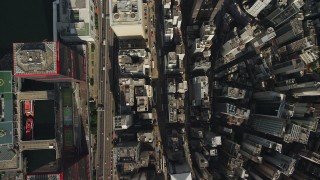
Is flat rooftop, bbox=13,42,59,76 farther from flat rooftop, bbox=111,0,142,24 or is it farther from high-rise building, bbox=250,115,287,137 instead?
high-rise building, bbox=250,115,287,137

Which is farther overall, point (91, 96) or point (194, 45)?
point (91, 96)

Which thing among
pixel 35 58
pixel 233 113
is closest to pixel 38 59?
pixel 35 58

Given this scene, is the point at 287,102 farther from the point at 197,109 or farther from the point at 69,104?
the point at 69,104

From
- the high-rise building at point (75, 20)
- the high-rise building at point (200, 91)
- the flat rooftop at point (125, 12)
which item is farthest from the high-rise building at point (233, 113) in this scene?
the high-rise building at point (75, 20)

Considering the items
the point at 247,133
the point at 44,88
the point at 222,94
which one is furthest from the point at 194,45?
the point at 44,88

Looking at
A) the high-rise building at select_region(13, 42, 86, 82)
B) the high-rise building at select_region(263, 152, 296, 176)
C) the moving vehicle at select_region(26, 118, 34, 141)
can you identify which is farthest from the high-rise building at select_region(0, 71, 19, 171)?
the high-rise building at select_region(263, 152, 296, 176)

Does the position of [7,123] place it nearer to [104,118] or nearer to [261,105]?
[104,118]
